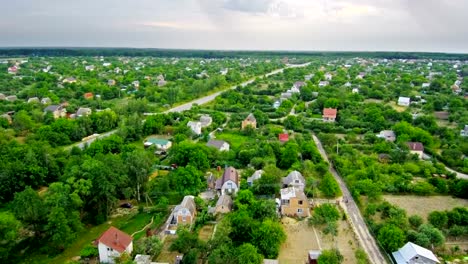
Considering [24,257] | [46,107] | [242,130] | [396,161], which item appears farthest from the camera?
[46,107]

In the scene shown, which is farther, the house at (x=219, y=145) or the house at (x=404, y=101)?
the house at (x=404, y=101)

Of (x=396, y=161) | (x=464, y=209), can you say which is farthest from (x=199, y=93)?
(x=464, y=209)

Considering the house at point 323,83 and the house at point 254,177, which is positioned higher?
the house at point 323,83

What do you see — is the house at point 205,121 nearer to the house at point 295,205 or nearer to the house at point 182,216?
the house at point 295,205

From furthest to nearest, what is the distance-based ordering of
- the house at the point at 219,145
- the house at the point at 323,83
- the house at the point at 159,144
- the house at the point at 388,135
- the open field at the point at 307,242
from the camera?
the house at the point at 323,83, the house at the point at 388,135, the house at the point at 159,144, the house at the point at 219,145, the open field at the point at 307,242

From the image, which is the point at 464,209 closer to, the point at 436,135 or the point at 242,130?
the point at 436,135

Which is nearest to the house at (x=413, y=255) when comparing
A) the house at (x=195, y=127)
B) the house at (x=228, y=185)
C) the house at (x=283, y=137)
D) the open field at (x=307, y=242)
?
the open field at (x=307, y=242)

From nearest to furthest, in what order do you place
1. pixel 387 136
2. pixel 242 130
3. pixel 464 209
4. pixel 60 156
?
pixel 464 209
pixel 60 156
pixel 387 136
pixel 242 130
